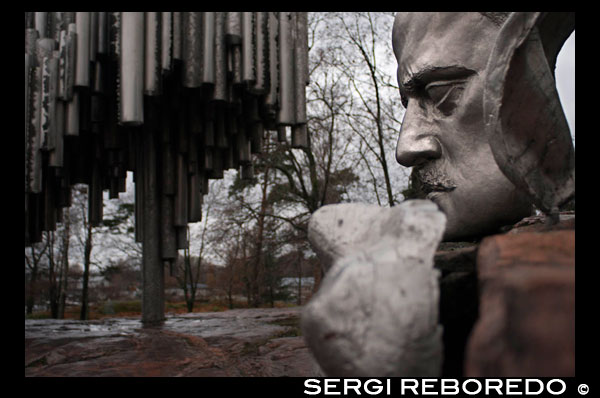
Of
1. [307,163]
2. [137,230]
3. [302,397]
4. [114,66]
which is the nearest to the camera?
[302,397]

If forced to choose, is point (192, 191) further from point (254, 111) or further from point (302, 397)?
point (302, 397)

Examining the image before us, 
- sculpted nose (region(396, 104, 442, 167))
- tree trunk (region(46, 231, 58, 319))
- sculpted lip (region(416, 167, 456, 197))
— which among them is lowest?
tree trunk (region(46, 231, 58, 319))

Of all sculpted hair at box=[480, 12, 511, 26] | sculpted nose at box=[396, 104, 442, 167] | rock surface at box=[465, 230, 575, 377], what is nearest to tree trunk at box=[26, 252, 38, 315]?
sculpted nose at box=[396, 104, 442, 167]

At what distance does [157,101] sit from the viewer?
4395mm

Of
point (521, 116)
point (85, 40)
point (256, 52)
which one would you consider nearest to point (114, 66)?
point (85, 40)

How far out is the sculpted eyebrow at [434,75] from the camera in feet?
4.62

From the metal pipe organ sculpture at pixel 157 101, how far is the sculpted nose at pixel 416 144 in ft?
9.04

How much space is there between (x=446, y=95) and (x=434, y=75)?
0.22 feet

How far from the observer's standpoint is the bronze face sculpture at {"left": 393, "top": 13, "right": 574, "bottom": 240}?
107 centimetres

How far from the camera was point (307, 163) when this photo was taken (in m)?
11.9

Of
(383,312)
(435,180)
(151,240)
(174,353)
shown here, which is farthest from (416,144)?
(151,240)

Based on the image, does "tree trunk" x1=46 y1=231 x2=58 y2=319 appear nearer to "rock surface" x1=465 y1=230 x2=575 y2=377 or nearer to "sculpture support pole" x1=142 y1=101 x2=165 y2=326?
"sculpture support pole" x1=142 y1=101 x2=165 y2=326

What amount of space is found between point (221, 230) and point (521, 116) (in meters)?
11.3

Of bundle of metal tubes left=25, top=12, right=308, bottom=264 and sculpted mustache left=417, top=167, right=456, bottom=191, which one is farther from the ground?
bundle of metal tubes left=25, top=12, right=308, bottom=264
